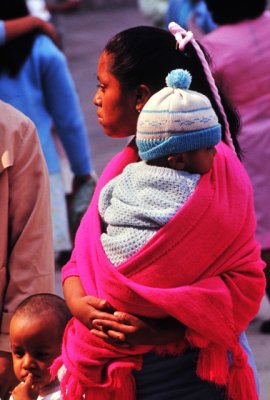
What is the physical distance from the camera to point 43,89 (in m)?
6.98

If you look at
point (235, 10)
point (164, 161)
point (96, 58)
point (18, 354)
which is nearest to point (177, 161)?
point (164, 161)

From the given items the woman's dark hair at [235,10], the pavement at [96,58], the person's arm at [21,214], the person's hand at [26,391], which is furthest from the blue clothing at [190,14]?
the person's hand at [26,391]

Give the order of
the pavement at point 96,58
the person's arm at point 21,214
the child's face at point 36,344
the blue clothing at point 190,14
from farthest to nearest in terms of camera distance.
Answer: the blue clothing at point 190,14 < the pavement at point 96,58 < the person's arm at point 21,214 < the child's face at point 36,344

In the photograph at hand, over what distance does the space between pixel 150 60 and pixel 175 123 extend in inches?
10.8

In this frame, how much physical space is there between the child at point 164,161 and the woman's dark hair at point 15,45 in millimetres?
3345

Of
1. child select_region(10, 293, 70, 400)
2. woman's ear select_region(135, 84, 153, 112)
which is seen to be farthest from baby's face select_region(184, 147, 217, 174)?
child select_region(10, 293, 70, 400)

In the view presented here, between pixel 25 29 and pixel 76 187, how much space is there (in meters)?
1.29

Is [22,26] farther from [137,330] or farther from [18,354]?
[137,330]

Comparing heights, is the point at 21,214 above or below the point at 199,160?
below

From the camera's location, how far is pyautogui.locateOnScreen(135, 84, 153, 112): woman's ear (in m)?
3.50

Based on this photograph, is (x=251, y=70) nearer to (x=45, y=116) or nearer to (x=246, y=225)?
(x=45, y=116)

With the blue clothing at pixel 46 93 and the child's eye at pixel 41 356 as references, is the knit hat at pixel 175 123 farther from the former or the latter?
the blue clothing at pixel 46 93

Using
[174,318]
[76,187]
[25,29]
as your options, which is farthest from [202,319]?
[76,187]

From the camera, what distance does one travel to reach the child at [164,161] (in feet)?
10.9
